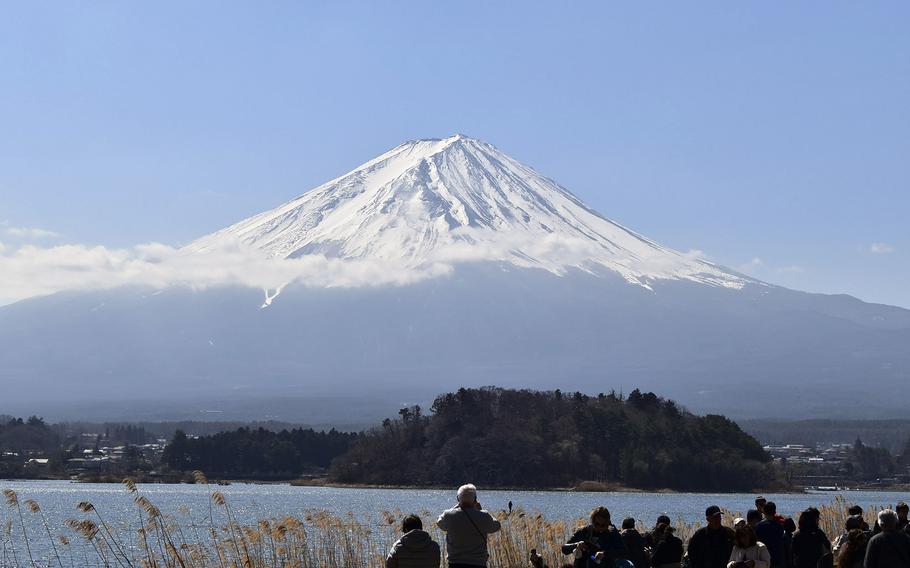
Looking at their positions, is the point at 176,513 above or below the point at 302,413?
below

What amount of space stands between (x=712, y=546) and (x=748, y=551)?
49cm

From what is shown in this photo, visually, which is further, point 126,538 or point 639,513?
point 639,513

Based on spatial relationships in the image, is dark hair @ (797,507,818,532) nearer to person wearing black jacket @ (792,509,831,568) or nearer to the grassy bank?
person wearing black jacket @ (792,509,831,568)

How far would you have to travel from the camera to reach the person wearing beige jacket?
12.2 metres

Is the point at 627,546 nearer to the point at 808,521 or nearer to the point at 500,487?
the point at 808,521

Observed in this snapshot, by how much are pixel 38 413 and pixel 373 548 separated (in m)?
183

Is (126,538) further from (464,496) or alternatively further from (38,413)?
(38,413)

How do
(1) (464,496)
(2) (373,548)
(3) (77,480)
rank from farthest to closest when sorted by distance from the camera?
1. (3) (77,480)
2. (2) (373,548)
3. (1) (464,496)

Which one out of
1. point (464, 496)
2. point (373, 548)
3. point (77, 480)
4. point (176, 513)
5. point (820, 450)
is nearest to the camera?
point (464, 496)

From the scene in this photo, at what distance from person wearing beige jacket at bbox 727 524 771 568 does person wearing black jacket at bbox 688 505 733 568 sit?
0.30 m

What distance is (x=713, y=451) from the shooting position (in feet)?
212

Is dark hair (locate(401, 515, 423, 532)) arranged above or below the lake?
below

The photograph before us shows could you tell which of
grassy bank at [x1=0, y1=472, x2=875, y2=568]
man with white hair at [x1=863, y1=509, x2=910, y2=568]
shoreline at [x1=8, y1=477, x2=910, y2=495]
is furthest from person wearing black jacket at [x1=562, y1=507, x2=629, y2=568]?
shoreline at [x1=8, y1=477, x2=910, y2=495]

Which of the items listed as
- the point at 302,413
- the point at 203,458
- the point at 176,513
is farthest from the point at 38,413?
the point at 176,513
